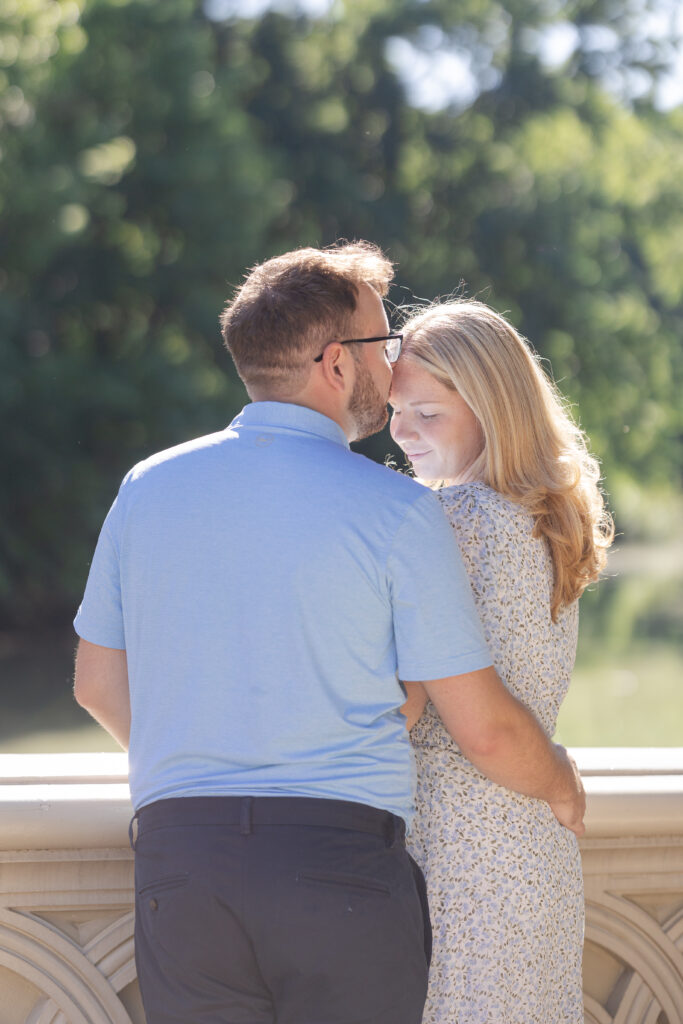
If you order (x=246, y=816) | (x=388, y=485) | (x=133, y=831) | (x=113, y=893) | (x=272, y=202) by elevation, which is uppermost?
(x=388, y=485)

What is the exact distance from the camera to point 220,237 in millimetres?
19609

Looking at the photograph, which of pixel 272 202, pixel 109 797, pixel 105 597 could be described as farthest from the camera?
pixel 272 202

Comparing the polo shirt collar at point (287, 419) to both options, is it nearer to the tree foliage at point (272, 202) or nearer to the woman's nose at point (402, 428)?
the woman's nose at point (402, 428)

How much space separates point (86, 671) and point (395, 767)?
1.60 ft

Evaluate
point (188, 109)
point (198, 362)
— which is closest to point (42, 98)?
point (188, 109)

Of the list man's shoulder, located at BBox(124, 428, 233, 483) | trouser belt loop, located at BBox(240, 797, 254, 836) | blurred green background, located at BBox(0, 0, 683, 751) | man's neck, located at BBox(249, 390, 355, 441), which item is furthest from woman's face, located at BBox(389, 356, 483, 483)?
blurred green background, located at BBox(0, 0, 683, 751)

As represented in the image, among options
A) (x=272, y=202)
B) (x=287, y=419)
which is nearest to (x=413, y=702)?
(x=287, y=419)

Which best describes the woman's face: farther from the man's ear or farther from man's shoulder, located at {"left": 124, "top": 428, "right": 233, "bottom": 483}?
man's shoulder, located at {"left": 124, "top": 428, "right": 233, "bottom": 483}

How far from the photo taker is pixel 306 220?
2286cm

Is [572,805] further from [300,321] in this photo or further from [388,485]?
[300,321]

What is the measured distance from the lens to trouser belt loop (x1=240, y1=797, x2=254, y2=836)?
1.60 meters

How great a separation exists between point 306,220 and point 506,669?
70.8 feet

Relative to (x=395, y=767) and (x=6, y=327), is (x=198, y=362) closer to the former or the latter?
(x=6, y=327)

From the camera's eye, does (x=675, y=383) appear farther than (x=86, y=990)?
Yes
